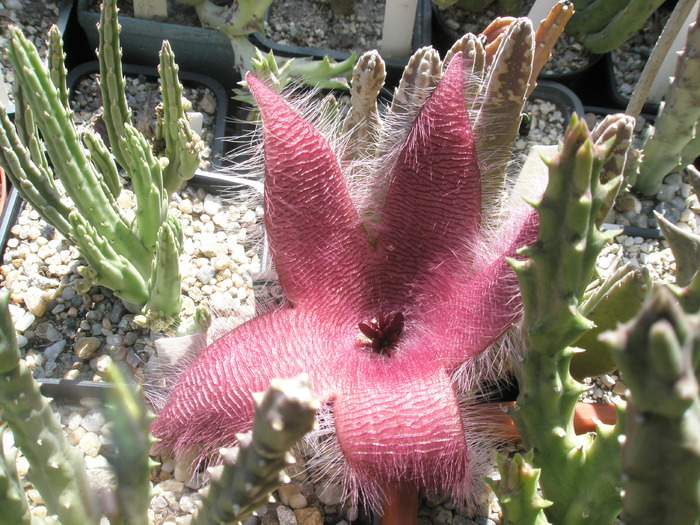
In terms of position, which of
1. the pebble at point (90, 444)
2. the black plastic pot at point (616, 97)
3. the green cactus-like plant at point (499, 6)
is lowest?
the pebble at point (90, 444)

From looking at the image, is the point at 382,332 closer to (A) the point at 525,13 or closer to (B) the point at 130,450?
(B) the point at 130,450

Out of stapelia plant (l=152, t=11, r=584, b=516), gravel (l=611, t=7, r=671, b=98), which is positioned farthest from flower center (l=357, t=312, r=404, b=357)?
gravel (l=611, t=7, r=671, b=98)

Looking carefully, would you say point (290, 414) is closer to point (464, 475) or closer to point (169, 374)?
point (464, 475)

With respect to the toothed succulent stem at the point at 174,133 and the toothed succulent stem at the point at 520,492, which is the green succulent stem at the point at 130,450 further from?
the toothed succulent stem at the point at 174,133

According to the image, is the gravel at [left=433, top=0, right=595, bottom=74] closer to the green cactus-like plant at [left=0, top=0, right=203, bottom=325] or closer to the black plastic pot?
the black plastic pot

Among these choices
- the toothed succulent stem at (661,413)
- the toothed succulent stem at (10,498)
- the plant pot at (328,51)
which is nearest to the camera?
the toothed succulent stem at (661,413)

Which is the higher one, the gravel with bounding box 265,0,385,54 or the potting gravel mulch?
the gravel with bounding box 265,0,385,54

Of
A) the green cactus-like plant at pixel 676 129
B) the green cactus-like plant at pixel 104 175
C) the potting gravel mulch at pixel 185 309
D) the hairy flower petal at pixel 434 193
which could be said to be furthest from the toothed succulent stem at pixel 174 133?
the green cactus-like plant at pixel 676 129
